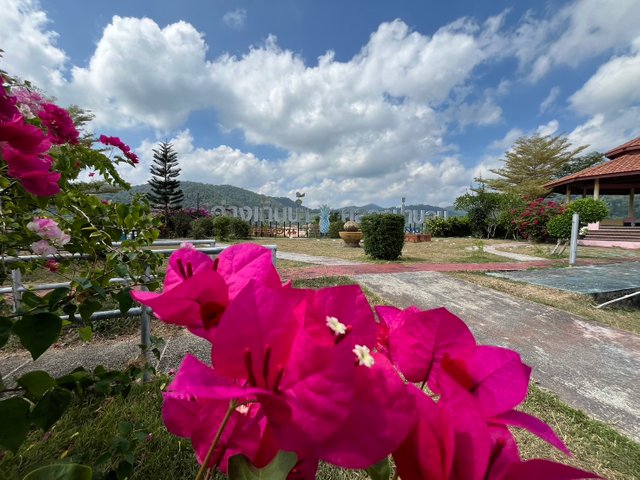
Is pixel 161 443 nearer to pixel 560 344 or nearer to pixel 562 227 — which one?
pixel 560 344

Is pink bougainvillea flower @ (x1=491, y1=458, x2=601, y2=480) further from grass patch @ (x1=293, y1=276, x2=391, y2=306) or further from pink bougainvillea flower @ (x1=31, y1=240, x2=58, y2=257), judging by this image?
grass patch @ (x1=293, y1=276, x2=391, y2=306)

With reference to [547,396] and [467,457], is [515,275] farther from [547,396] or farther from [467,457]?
[467,457]

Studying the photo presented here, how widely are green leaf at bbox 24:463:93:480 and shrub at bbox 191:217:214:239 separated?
15862 mm

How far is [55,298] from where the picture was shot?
654 mm

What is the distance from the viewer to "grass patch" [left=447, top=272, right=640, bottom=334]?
10.8 ft

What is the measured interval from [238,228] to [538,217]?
497 inches

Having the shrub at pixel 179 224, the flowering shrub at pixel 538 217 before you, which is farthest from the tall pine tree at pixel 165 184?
the flowering shrub at pixel 538 217

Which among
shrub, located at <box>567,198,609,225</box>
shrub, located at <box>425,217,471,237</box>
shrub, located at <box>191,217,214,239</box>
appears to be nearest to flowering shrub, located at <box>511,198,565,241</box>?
shrub, located at <box>567,198,609,225</box>

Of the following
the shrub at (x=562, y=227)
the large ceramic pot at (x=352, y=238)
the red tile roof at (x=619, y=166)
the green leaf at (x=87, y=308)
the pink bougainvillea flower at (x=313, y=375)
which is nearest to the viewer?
the pink bougainvillea flower at (x=313, y=375)

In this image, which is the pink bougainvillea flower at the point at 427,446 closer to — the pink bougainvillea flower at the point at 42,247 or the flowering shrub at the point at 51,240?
the flowering shrub at the point at 51,240

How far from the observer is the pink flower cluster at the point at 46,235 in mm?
1020

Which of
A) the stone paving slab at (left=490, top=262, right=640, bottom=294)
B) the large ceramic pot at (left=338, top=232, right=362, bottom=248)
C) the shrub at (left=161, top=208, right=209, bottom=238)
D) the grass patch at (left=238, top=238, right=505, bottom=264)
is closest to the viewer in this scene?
the stone paving slab at (left=490, top=262, right=640, bottom=294)

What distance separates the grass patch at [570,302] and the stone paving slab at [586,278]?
0.57ft

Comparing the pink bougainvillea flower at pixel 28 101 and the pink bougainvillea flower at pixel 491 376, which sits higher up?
the pink bougainvillea flower at pixel 28 101
